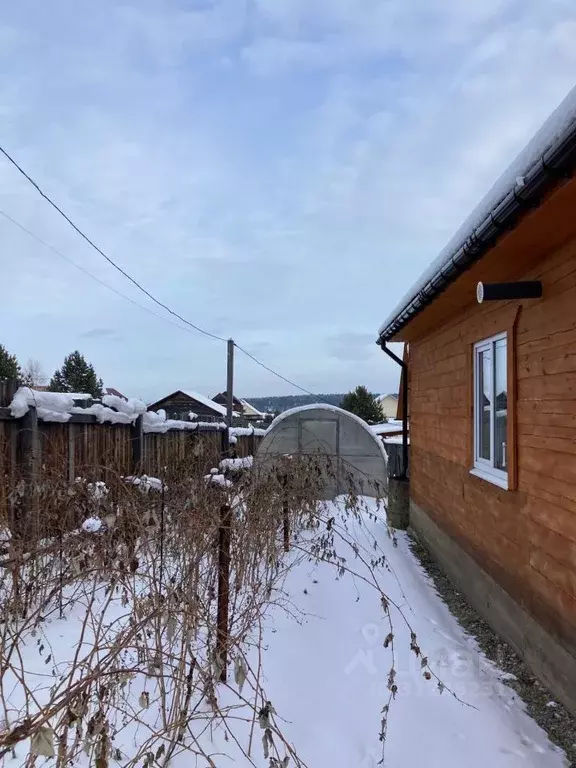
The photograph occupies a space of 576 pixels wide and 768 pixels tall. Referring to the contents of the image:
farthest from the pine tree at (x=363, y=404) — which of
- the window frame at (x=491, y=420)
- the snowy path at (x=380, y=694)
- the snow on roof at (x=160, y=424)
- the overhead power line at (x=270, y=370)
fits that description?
the snowy path at (x=380, y=694)

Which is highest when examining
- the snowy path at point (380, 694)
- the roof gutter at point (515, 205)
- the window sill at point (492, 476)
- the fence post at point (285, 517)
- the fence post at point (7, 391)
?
the roof gutter at point (515, 205)

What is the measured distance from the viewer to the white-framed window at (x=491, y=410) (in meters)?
4.54

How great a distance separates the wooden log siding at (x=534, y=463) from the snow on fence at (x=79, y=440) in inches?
99.3

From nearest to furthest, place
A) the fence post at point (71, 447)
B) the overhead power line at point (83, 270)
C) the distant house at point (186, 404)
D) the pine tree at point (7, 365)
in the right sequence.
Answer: the fence post at point (71, 447)
the overhead power line at point (83, 270)
the pine tree at point (7, 365)
the distant house at point (186, 404)

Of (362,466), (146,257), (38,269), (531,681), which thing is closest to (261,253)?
(146,257)

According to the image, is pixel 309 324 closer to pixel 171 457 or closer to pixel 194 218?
pixel 194 218

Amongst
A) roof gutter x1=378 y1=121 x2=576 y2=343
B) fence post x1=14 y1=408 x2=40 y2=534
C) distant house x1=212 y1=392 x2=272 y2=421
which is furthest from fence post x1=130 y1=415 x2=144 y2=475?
distant house x1=212 y1=392 x2=272 y2=421

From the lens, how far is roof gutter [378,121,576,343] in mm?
2172

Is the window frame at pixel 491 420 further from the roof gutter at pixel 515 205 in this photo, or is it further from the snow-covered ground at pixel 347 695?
the snow-covered ground at pixel 347 695

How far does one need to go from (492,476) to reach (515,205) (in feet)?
8.27

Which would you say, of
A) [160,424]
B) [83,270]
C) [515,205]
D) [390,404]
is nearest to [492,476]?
[515,205]

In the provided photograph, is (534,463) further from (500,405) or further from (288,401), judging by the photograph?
(288,401)

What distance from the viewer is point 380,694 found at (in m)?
3.15

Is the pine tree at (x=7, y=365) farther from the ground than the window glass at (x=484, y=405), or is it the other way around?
the pine tree at (x=7, y=365)
